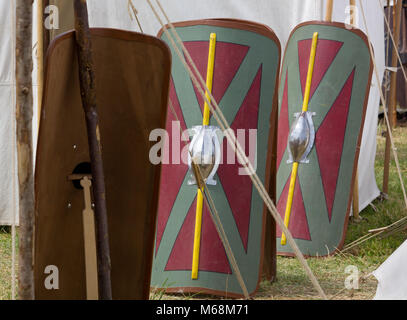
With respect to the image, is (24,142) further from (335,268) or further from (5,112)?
(5,112)

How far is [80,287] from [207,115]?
111 centimetres

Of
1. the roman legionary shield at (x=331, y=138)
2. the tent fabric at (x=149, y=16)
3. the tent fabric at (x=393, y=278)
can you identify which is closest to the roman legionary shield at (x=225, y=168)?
the tent fabric at (x=393, y=278)

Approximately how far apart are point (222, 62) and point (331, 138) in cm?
111

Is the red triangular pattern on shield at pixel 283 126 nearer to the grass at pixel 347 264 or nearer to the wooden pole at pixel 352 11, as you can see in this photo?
the grass at pixel 347 264

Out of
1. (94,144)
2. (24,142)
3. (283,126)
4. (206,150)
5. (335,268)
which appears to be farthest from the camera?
(283,126)

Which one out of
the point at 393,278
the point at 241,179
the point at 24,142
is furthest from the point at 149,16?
the point at 24,142

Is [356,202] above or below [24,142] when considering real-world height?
below

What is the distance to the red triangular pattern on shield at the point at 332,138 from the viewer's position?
3668mm

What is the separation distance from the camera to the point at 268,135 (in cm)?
281

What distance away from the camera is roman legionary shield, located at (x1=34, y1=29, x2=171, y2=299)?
1696 mm

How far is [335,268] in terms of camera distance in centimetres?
337

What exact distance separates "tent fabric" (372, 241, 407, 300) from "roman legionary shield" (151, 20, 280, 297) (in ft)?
2.61

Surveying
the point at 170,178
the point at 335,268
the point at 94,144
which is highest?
the point at 94,144
